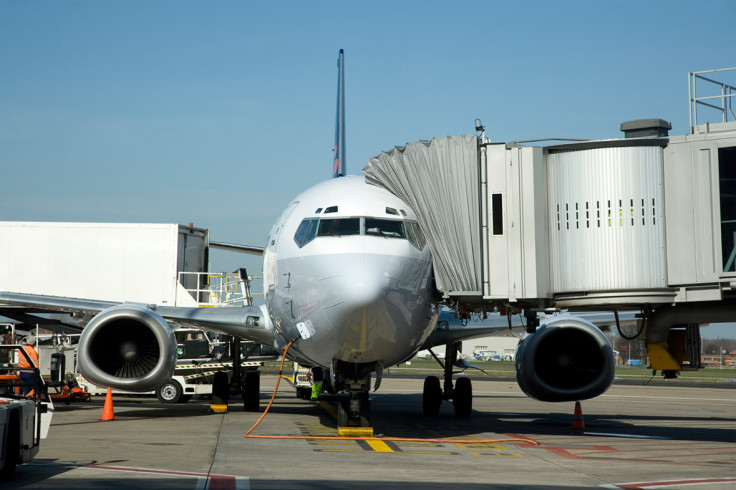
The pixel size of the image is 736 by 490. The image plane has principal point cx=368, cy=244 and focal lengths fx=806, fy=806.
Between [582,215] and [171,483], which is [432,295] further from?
[171,483]

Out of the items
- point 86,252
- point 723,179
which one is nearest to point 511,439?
point 723,179

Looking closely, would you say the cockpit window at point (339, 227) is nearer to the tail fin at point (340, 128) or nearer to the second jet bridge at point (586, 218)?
the second jet bridge at point (586, 218)

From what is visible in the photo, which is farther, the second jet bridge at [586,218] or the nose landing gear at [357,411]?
the nose landing gear at [357,411]

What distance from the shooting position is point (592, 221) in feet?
38.2

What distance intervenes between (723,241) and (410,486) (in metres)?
5.89

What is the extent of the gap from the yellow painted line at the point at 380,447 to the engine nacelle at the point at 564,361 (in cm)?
456

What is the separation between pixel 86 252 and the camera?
2564 centimetres

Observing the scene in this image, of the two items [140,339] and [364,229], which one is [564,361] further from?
[140,339]

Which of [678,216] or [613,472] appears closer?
[613,472]

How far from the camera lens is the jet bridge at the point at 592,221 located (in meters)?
11.2

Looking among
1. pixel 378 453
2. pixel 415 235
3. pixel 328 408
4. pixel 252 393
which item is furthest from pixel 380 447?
pixel 328 408

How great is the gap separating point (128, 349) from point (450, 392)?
24.8 ft

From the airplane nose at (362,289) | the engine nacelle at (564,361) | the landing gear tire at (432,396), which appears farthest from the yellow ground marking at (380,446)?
the landing gear tire at (432,396)

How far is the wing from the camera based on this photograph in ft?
51.5
